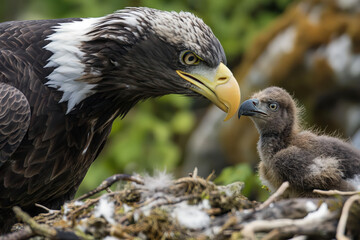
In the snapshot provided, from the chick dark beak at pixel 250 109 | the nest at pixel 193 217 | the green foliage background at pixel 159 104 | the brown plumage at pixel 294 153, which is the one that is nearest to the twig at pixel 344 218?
the nest at pixel 193 217

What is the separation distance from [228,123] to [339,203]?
237 inches

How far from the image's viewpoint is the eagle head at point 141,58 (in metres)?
3.96

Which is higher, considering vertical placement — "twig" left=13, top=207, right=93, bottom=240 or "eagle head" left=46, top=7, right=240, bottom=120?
"eagle head" left=46, top=7, right=240, bottom=120

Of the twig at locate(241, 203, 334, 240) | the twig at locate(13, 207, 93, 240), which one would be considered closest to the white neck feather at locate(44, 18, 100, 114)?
the twig at locate(13, 207, 93, 240)

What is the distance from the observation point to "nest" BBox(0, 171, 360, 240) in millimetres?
2896

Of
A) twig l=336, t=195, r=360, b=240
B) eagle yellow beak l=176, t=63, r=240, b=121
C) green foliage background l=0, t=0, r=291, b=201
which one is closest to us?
twig l=336, t=195, r=360, b=240

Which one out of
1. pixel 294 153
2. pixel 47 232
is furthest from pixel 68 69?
pixel 294 153

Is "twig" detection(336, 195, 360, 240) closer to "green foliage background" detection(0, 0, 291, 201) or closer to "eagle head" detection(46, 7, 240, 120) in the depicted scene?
"eagle head" detection(46, 7, 240, 120)

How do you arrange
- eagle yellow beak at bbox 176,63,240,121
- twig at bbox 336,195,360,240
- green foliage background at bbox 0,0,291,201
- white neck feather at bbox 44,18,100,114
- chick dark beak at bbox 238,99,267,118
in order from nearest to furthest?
1. twig at bbox 336,195,360,240
2. eagle yellow beak at bbox 176,63,240,121
3. white neck feather at bbox 44,18,100,114
4. chick dark beak at bbox 238,99,267,118
5. green foliage background at bbox 0,0,291,201

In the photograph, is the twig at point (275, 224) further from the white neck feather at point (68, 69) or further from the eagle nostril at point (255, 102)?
the white neck feather at point (68, 69)

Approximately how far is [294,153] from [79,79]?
1.56 metres

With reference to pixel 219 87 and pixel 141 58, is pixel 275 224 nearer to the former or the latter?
pixel 219 87

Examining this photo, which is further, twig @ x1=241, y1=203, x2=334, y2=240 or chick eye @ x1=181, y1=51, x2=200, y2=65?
chick eye @ x1=181, y1=51, x2=200, y2=65

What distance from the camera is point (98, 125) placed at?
168 inches
